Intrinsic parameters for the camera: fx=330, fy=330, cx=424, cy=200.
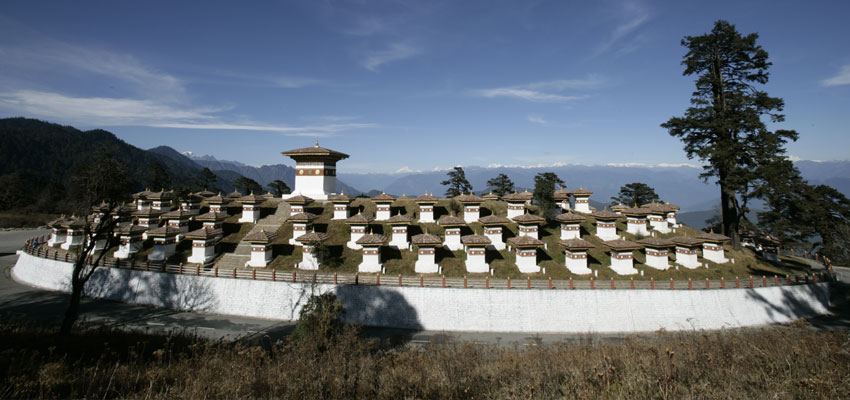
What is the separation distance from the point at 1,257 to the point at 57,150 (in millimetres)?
142912

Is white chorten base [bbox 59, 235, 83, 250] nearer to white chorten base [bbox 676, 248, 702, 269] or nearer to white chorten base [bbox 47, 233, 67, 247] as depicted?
white chorten base [bbox 47, 233, 67, 247]

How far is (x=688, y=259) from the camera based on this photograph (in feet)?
73.2

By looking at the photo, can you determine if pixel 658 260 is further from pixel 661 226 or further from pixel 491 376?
pixel 491 376

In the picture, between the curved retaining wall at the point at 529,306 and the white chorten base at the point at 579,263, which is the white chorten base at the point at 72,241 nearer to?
the curved retaining wall at the point at 529,306

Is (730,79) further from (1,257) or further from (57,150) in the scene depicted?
(57,150)

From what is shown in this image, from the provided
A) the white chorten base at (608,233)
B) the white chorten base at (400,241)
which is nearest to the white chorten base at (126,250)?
the white chorten base at (400,241)

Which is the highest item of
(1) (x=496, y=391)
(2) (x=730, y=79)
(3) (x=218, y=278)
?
(2) (x=730, y=79)

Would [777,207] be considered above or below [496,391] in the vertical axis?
above

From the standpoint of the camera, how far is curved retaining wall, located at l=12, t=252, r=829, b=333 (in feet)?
57.1

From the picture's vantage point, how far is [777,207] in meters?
27.9

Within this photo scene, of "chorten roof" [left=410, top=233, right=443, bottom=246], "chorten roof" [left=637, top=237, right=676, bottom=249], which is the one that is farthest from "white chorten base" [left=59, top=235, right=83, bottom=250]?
"chorten roof" [left=637, top=237, right=676, bottom=249]

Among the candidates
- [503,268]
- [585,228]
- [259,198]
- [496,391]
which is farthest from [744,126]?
[259,198]

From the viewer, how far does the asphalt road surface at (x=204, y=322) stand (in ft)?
53.3

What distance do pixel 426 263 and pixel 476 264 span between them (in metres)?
3.21
